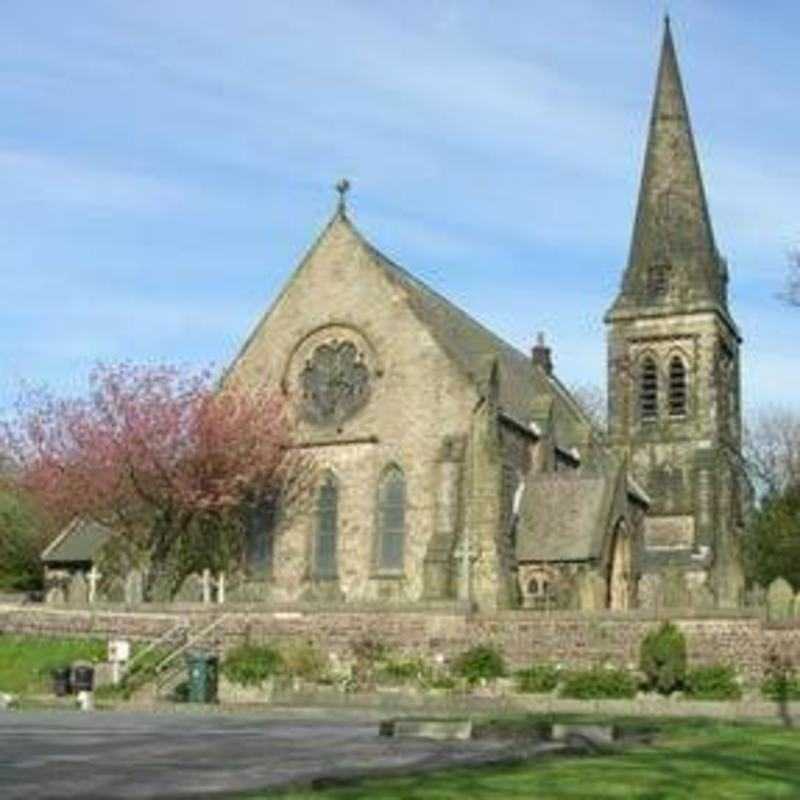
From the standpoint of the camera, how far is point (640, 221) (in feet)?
234

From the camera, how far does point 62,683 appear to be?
118 ft

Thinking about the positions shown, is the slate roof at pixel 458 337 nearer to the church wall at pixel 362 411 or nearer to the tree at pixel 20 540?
the church wall at pixel 362 411

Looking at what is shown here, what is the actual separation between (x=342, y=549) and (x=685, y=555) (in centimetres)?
2013

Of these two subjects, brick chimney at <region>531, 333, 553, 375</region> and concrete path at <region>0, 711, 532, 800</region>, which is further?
brick chimney at <region>531, 333, 553, 375</region>

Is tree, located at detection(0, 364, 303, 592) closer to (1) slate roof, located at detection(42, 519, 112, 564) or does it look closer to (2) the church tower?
(1) slate roof, located at detection(42, 519, 112, 564)

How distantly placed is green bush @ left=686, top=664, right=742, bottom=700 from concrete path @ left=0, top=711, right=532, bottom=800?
44.9ft

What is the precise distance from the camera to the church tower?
67.1m

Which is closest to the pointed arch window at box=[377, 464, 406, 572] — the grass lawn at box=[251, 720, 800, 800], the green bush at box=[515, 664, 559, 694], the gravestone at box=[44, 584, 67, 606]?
the gravestone at box=[44, 584, 67, 606]

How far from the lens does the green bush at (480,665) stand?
37.6 metres

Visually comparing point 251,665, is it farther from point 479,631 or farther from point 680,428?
point 680,428

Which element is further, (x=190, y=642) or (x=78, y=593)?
(x=78, y=593)

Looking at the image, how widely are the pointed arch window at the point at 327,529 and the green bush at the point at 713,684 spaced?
629 inches

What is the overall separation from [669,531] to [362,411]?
20263mm

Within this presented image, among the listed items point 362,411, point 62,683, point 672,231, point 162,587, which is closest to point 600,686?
point 62,683
